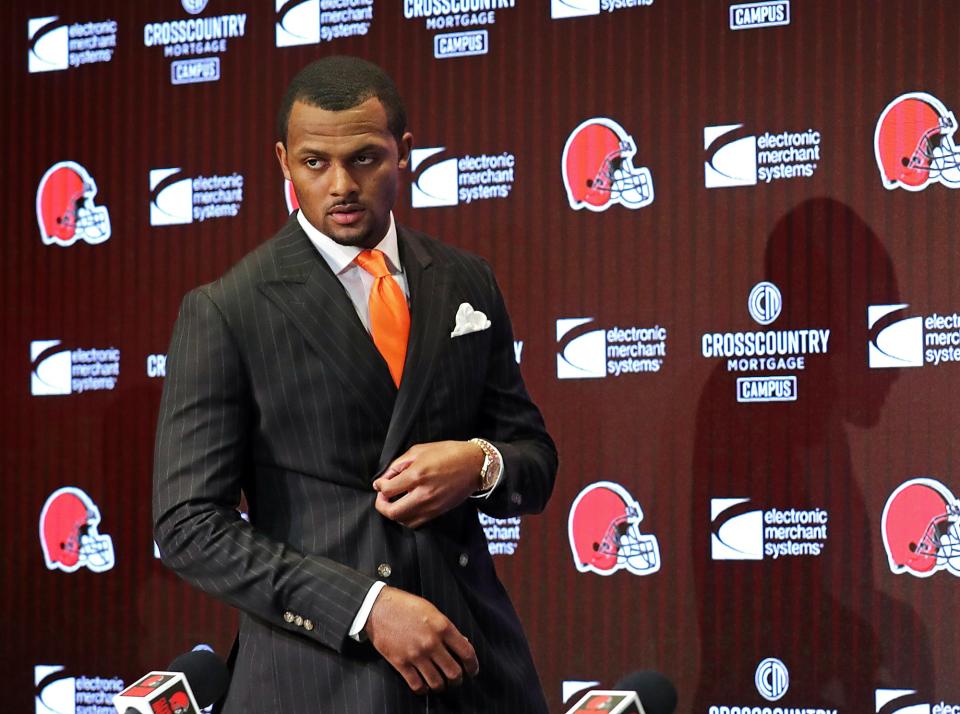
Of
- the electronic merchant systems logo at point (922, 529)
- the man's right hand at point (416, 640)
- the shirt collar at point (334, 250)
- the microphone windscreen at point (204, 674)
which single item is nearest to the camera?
the man's right hand at point (416, 640)

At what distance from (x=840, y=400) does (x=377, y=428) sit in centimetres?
233

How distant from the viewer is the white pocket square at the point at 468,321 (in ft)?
6.15

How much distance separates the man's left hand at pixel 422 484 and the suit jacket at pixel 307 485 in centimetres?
5

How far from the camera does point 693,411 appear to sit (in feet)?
12.9

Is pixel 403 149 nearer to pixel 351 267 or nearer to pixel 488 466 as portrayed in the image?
pixel 351 267

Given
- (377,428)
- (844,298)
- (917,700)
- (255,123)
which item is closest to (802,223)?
(844,298)

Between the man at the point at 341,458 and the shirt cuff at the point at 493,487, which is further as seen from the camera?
the shirt cuff at the point at 493,487

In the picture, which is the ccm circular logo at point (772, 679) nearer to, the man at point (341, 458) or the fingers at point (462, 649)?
the man at point (341, 458)

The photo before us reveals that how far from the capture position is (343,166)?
70.7 inches

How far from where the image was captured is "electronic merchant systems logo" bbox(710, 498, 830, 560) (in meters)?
3.78

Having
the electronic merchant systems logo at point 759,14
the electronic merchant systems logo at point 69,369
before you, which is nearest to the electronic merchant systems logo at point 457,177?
the electronic merchant systems logo at point 759,14

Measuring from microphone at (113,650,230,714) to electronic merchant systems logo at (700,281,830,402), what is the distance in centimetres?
217

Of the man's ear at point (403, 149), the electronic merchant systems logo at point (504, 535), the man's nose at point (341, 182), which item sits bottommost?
the electronic merchant systems logo at point (504, 535)

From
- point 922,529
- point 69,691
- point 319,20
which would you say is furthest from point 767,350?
point 69,691
